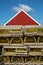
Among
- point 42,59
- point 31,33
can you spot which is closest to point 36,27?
point 31,33

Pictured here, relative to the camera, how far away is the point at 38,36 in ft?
44.0

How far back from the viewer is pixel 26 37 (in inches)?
533

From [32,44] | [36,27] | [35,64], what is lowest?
[35,64]

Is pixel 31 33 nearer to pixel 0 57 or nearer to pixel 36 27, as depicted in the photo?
pixel 36 27

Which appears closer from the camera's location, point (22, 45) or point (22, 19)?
point (22, 45)

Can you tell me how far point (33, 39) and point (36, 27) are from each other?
647 mm

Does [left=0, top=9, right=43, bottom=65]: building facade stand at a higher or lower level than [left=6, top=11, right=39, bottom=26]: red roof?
lower

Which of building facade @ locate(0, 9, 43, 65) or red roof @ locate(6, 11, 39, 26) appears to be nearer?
building facade @ locate(0, 9, 43, 65)

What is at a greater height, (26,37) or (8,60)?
(26,37)

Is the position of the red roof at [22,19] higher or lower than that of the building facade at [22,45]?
higher

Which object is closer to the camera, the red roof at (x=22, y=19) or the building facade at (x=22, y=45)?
the building facade at (x=22, y=45)

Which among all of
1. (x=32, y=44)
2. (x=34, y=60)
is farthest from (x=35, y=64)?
(x=32, y=44)

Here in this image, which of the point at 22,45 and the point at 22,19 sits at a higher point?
the point at 22,19

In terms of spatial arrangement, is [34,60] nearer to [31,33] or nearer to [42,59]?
[42,59]
